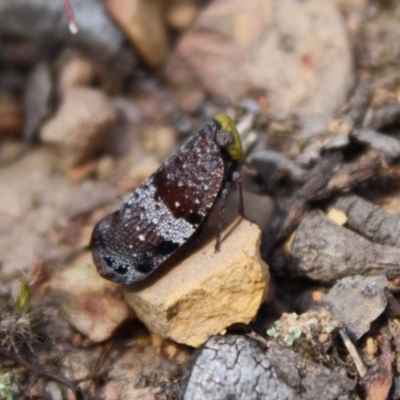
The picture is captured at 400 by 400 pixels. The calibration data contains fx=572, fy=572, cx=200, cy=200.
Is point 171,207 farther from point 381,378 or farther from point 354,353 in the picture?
point 381,378

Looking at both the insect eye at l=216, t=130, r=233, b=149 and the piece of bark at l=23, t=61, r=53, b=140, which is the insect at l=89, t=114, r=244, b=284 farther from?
the piece of bark at l=23, t=61, r=53, b=140

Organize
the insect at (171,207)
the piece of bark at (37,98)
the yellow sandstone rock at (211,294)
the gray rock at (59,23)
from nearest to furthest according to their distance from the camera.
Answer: the yellow sandstone rock at (211,294) < the insect at (171,207) < the piece of bark at (37,98) < the gray rock at (59,23)

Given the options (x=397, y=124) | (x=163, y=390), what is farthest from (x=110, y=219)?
(x=397, y=124)

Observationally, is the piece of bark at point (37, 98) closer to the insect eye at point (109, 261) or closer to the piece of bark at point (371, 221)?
the insect eye at point (109, 261)

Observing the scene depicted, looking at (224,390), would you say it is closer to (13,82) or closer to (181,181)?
(181,181)

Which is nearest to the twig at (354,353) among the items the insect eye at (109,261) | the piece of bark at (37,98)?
the insect eye at (109,261)

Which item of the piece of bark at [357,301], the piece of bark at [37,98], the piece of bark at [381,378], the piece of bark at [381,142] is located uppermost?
the piece of bark at [37,98]
